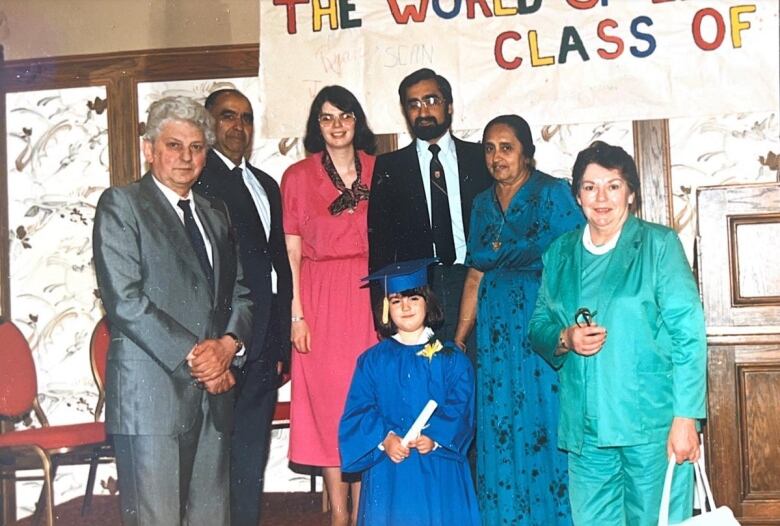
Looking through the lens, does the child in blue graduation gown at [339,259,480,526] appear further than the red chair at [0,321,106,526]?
No

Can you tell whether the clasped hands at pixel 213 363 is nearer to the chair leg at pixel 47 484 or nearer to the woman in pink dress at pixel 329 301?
the woman in pink dress at pixel 329 301

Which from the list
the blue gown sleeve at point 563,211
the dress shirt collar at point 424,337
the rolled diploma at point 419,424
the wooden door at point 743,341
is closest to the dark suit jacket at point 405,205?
the blue gown sleeve at point 563,211

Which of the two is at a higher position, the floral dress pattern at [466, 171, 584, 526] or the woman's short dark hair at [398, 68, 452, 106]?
the woman's short dark hair at [398, 68, 452, 106]

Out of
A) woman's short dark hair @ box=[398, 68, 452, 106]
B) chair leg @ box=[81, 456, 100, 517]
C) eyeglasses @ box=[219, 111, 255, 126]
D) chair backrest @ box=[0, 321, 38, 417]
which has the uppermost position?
woman's short dark hair @ box=[398, 68, 452, 106]

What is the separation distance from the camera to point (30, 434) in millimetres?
2910

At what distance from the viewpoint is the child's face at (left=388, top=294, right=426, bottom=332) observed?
2488mm

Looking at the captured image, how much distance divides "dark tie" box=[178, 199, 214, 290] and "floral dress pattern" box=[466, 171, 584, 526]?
754 mm

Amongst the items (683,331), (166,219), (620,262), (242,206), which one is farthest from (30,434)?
(683,331)

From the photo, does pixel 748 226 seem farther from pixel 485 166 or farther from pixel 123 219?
pixel 123 219

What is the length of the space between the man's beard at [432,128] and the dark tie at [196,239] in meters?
0.73

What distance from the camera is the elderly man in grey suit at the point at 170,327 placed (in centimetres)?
252

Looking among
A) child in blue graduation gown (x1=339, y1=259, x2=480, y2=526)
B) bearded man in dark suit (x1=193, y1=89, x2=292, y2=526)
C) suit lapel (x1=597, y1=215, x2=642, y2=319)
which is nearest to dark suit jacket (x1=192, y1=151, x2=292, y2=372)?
bearded man in dark suit (x1=193, y1=89, x2=292, y2=526)

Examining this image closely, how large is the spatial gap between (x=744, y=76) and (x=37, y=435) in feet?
7.88

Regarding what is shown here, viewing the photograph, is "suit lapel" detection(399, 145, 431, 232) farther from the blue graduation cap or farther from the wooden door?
the wooden door
